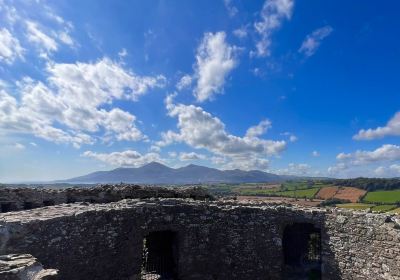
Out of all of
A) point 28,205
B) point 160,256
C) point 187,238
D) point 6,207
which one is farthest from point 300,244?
point 6,207

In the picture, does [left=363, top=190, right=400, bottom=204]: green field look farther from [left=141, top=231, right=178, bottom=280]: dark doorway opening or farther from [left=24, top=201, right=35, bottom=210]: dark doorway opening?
[left=24, top=201, right=35, bottom=210]: dark doorway opening

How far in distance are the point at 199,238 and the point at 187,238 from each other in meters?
0.52

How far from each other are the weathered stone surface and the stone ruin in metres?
2.46

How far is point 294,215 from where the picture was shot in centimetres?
1386

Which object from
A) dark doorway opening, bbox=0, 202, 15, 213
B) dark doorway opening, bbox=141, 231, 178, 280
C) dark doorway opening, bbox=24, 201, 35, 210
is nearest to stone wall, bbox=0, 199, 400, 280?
dark doorway opening, bbox=141, 231, 178, 280

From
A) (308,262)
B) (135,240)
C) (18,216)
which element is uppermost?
(18,216)

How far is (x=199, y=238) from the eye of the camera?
43.9 feet

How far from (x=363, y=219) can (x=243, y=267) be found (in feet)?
16.7

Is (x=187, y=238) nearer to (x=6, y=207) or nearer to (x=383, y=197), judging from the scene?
(x=6, y=207)

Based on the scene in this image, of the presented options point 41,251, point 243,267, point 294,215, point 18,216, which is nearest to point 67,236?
point 41,251

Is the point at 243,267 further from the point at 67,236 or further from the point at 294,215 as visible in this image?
the point at 67,236

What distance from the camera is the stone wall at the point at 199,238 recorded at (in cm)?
957

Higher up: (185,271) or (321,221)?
(321,221)

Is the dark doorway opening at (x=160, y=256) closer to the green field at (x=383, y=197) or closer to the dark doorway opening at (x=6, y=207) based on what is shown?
the dark doorway opening at (x=6, y=207)
